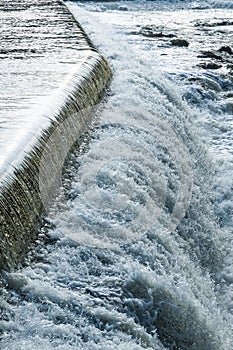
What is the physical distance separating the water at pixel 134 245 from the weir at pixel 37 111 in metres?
0.12

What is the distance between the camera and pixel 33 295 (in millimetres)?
3066

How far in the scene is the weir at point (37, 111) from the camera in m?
3.60

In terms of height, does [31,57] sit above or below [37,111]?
below

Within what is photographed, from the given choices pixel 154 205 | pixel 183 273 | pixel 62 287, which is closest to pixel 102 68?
pixel 154 205

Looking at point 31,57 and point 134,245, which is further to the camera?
point 31,57

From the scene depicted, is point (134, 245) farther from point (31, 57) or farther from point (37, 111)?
point (31, 57)

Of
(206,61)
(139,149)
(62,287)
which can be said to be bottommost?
(206,61)

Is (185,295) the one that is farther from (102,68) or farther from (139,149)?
(102,68)

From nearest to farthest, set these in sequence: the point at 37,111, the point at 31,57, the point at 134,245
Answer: the point at 134,245 < the point at 37,111 < the point at 31,57

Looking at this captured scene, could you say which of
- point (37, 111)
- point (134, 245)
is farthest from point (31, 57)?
point (134, 245)

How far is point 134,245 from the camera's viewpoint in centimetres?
373

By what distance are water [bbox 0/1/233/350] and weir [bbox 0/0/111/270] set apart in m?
0.12

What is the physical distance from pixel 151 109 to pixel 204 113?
287 cm

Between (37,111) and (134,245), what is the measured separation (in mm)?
1659
